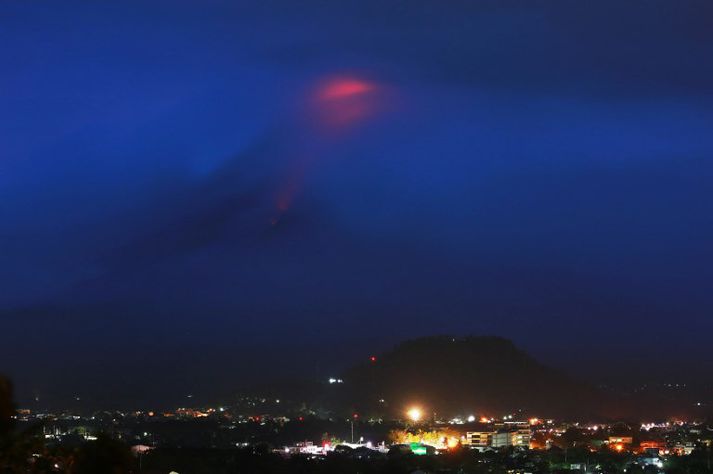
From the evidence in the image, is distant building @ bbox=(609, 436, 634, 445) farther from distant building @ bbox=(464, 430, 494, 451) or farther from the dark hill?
the dark hill

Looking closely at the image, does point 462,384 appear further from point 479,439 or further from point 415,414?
point 479,439

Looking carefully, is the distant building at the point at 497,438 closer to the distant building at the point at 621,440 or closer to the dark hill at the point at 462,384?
the distant building at the point at 621,440

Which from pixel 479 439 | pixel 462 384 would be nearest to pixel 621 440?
pixel 479 439

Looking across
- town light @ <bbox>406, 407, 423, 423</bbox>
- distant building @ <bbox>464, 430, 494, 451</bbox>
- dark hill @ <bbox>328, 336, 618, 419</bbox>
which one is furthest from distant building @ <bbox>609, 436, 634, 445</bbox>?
dark hill @ <bbox>328, 336, 618, 419</bbox>

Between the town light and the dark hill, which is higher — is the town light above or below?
below

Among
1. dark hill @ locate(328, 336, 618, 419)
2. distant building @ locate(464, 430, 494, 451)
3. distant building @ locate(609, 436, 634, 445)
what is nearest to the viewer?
distant building @ locate(609, 436, 634, 445)

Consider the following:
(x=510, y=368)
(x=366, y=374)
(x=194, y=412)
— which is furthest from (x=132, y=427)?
(x=510, y=368)

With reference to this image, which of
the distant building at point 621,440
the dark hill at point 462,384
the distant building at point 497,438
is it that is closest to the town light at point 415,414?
the dark hill at point 462,384
